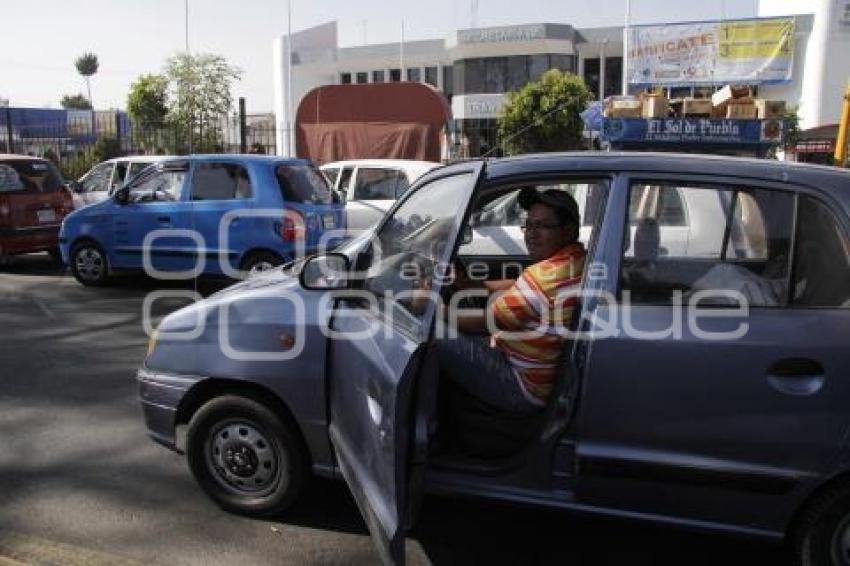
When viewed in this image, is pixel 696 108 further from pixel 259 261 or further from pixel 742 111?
pixel 259 261

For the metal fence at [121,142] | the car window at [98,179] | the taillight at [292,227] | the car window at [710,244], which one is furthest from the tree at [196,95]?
the car window at [710,244]

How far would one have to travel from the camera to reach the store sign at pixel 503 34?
38188 millimetres

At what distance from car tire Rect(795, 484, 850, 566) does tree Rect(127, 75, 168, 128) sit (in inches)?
819

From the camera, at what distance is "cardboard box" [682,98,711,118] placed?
25.5 feet

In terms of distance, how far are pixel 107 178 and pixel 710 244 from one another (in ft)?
38.8

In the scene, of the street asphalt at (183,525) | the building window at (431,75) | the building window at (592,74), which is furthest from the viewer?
the building window at (431,75)

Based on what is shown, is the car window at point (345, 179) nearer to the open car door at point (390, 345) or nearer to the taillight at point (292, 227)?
the taillight at point (292, 227)

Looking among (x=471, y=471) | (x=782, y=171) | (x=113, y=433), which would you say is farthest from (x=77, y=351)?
(x=782, y=171)

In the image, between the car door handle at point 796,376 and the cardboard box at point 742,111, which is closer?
the car door handle at point 796,376

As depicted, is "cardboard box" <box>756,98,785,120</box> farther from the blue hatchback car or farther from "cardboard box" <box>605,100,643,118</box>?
the blue hatchback car

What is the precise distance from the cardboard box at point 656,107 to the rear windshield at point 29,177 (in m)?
8.21

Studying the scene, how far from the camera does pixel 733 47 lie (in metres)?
30.8

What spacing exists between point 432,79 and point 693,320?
4244cm

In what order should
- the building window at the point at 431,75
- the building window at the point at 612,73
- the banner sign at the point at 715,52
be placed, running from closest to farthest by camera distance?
the banner sign at the point at 715,52
the building window at the point at 612,73
the building window at the point at 431,75
